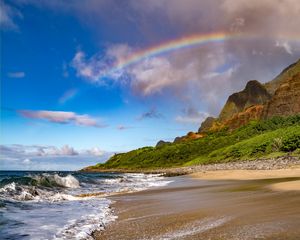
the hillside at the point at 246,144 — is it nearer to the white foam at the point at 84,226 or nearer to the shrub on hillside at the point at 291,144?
the shrub on hillside at the point at 291,144

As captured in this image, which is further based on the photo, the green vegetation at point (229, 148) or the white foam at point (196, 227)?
the green vegetation at point (229, 148)

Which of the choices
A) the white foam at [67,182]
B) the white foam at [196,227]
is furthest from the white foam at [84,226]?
the white foam at [67,182]

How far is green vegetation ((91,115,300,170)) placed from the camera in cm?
7950

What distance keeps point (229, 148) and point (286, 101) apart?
68233 mm

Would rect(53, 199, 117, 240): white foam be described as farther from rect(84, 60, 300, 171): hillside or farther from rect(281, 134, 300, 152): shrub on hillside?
rect(281, 134, 300, 152): shrub on hillside

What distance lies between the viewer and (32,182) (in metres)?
38.6

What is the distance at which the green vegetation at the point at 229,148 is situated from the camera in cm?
7950

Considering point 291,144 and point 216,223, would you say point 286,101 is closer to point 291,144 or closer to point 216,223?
point 291,144

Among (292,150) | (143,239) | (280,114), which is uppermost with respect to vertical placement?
(280,114)

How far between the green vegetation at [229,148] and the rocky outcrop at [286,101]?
62.0ft

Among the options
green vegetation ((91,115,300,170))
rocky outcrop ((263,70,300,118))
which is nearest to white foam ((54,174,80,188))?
green vegetation ((91,115,300,170))

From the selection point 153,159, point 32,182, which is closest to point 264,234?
point 32,182

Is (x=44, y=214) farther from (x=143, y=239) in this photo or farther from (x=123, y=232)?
(x=143, y=239)

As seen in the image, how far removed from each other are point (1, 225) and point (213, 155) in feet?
318
